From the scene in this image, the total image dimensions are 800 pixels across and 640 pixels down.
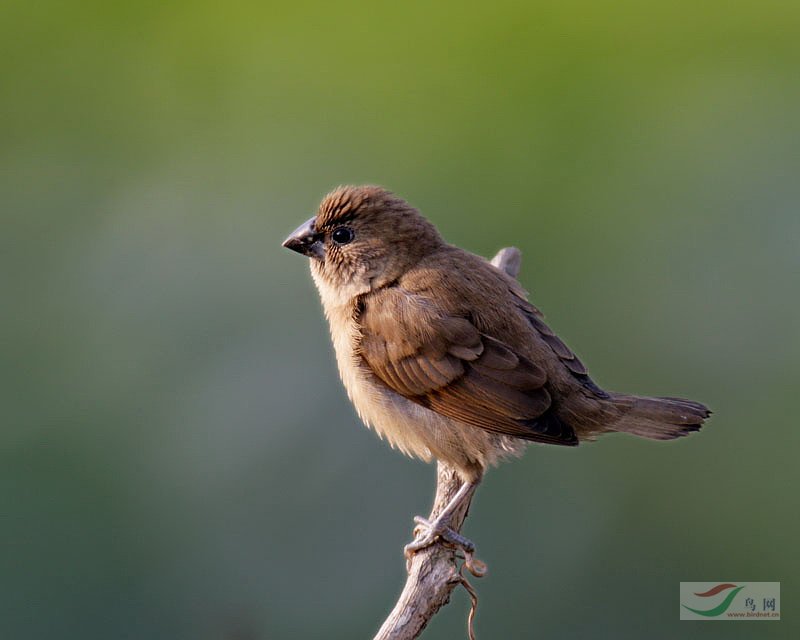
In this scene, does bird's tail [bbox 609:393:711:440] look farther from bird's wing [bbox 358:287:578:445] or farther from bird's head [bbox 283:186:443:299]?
bird's head [bbox 283:186:443:299]

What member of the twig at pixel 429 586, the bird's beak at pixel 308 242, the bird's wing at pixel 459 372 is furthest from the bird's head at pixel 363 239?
the twig at pixel 429 586

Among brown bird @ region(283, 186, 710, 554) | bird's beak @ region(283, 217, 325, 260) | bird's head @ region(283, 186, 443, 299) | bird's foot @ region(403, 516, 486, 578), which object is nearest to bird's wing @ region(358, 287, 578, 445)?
brown bird @ region(283, 186, 710, 554)

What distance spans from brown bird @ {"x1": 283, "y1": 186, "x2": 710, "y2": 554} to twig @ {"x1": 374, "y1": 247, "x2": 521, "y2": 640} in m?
0.06

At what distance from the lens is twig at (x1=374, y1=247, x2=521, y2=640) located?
10.5ft

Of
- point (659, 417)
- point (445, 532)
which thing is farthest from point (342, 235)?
point (659, 417)

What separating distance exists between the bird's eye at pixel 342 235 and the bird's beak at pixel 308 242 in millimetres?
64

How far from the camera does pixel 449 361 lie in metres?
3.67

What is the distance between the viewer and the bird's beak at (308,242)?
4.15m

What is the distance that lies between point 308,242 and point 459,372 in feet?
2.94

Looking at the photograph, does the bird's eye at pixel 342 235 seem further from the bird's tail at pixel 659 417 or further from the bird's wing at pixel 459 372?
the bird's tail at pixel 659 417

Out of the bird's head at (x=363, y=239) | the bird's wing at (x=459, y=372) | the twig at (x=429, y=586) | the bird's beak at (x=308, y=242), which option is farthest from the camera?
the bird's beak at (x=308, y=242)

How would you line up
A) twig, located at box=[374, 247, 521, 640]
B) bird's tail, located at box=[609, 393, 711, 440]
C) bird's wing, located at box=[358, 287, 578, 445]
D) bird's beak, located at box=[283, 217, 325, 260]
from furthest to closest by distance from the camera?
bird's beak, located at box=[283, 217, 325, 260] < bird's tail, located at box=[609, 393, 711, 440] < bird's wing, located at box=[358, 287, 578, 445] < twig, located at box=[374, 247, 521, 640]

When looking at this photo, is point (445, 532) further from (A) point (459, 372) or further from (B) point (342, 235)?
(B) point (342, 235)

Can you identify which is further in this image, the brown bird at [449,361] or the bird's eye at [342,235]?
the bird's eye at [342,235]
